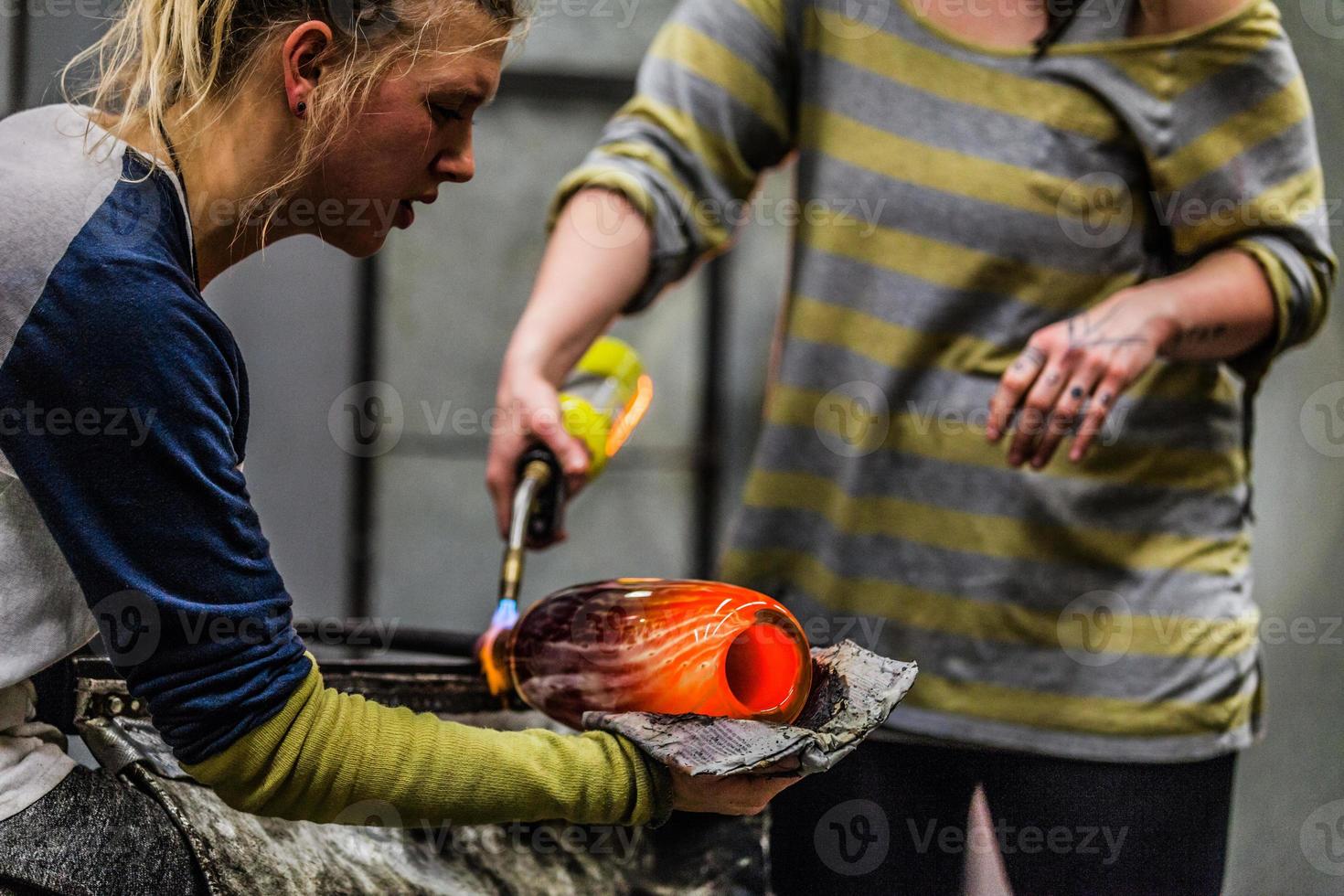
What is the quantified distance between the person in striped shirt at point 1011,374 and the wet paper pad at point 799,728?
0.26 m

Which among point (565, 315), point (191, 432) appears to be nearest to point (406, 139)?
point (191, 432)

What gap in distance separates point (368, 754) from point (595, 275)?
513 mm

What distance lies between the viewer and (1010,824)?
931 mm

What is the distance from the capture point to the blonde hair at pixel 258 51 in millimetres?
676

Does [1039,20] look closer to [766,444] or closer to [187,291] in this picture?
[766,444]

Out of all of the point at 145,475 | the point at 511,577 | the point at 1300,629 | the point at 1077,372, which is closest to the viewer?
the point at 145,475

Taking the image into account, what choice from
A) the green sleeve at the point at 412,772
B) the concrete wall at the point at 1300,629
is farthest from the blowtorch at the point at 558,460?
the concrete wall at the point at 1300,629

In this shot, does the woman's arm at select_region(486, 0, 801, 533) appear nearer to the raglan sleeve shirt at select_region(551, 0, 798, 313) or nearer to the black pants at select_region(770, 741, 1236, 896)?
the raglan sleeve shirt at select_region(551, 0, 798, 313)

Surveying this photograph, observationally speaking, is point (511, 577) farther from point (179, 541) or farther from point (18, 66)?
point (18, 66)

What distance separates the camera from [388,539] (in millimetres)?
2674

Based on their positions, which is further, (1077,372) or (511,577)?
(511,577)

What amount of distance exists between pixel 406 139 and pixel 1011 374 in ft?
1.42

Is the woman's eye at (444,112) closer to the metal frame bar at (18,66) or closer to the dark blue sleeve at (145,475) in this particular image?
the dark blue sleeve at (145,475)

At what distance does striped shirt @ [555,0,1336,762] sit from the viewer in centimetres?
92
